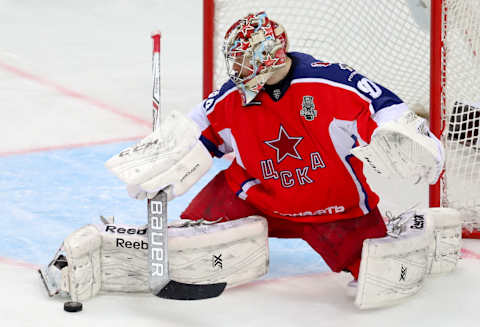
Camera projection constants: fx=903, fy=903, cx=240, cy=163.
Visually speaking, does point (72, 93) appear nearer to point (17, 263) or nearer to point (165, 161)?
point (17, 263)

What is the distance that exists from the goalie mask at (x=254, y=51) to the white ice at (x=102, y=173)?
637 millimetres

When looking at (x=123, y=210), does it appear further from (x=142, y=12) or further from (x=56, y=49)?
(x=142, y=12)

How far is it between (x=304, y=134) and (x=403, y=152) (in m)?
0.37

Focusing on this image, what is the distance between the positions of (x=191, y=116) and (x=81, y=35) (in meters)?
3.89

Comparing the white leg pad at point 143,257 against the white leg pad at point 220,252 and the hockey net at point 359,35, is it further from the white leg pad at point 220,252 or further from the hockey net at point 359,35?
the hockey net at point 359,35

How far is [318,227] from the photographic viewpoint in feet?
8.87

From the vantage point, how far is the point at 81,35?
21.1ft

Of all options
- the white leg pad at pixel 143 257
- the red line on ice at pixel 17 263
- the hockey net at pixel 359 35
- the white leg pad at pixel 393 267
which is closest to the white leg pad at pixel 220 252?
the white leg pad at pixel 143 257

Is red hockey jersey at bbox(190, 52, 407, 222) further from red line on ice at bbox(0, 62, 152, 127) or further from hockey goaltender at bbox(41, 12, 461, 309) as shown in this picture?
red line on ice at bbox(0, 62, 152, 127)

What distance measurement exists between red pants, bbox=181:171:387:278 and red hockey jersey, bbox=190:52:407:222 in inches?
1.4

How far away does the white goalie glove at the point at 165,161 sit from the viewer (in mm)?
2426

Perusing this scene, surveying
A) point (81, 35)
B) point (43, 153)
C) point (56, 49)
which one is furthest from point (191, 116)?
point (81, 35)

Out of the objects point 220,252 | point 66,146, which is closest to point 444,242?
point 220,252

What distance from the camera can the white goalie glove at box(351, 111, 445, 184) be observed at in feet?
7.33
